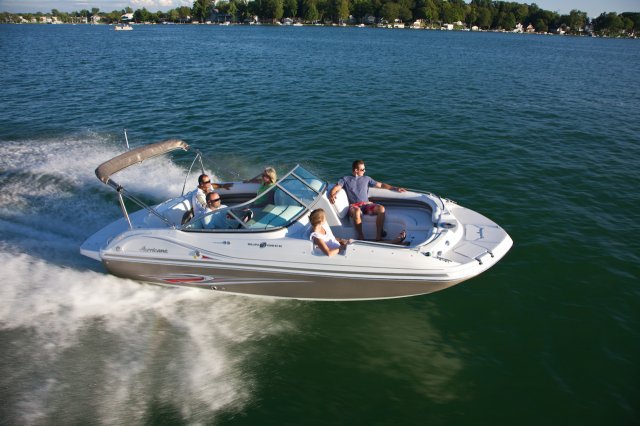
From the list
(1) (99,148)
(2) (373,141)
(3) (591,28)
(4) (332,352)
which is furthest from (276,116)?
(3) (591,28)

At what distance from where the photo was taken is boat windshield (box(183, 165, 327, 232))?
23.2 ft

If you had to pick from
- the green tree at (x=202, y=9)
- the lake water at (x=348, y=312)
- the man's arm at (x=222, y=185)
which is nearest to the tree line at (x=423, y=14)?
the green tree at (x=202, y=9)

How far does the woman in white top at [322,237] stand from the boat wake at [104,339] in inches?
56.3

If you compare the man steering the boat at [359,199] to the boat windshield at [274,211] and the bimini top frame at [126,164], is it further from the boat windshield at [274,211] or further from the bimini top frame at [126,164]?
the bimini top frame at [126,164]

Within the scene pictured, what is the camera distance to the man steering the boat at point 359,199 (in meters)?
7.67

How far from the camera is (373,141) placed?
15.3 metres

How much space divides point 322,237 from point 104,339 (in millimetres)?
3732

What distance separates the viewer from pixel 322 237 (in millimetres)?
6730

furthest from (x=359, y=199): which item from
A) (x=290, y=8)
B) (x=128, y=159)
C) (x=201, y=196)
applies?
(x=290, y=8)

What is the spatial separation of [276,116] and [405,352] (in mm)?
14166

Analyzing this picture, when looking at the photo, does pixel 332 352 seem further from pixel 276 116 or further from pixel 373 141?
pixel 276 116

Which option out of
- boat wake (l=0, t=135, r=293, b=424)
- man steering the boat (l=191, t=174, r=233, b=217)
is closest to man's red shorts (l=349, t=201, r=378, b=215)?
boat wake (l=0, t=135, r=293, b=424)

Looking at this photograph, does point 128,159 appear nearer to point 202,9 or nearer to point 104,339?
point 104,339

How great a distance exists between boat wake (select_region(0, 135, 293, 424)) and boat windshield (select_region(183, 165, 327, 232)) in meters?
1.33
